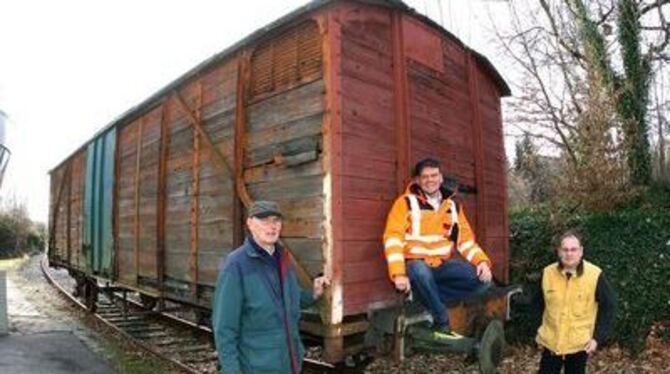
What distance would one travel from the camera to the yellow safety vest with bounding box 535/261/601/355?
4969 millimetres

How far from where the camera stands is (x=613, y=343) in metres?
8.75

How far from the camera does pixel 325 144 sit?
18.1 ft

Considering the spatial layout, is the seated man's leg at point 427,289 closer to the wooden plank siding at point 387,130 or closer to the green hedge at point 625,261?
the wooden plank siding at point 387,130

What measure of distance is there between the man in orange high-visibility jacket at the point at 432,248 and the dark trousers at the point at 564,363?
73cm

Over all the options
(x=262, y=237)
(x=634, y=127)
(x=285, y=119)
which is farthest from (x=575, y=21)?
(x=262, y=237)

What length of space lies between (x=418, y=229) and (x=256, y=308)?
6.68ft

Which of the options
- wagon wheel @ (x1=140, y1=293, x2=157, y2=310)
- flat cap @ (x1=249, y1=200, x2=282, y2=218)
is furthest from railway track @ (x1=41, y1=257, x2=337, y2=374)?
flat cap @ (x1=249, y1=200, x2=282, y2=218)

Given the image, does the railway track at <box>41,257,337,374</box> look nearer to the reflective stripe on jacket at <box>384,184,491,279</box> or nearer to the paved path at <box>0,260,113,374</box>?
the paved path at <box>0,260,113,374</box>

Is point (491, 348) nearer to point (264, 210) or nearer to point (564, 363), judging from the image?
point (564, 363)

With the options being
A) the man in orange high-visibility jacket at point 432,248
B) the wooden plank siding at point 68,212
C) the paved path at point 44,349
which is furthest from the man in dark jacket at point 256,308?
the wooden plank siding at point 68,212

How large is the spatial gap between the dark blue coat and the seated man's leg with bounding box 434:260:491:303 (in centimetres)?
200

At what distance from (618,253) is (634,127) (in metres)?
3.36

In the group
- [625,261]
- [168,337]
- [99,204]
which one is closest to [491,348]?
[625,261]

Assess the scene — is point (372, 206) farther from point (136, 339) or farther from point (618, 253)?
point (136, 339)
